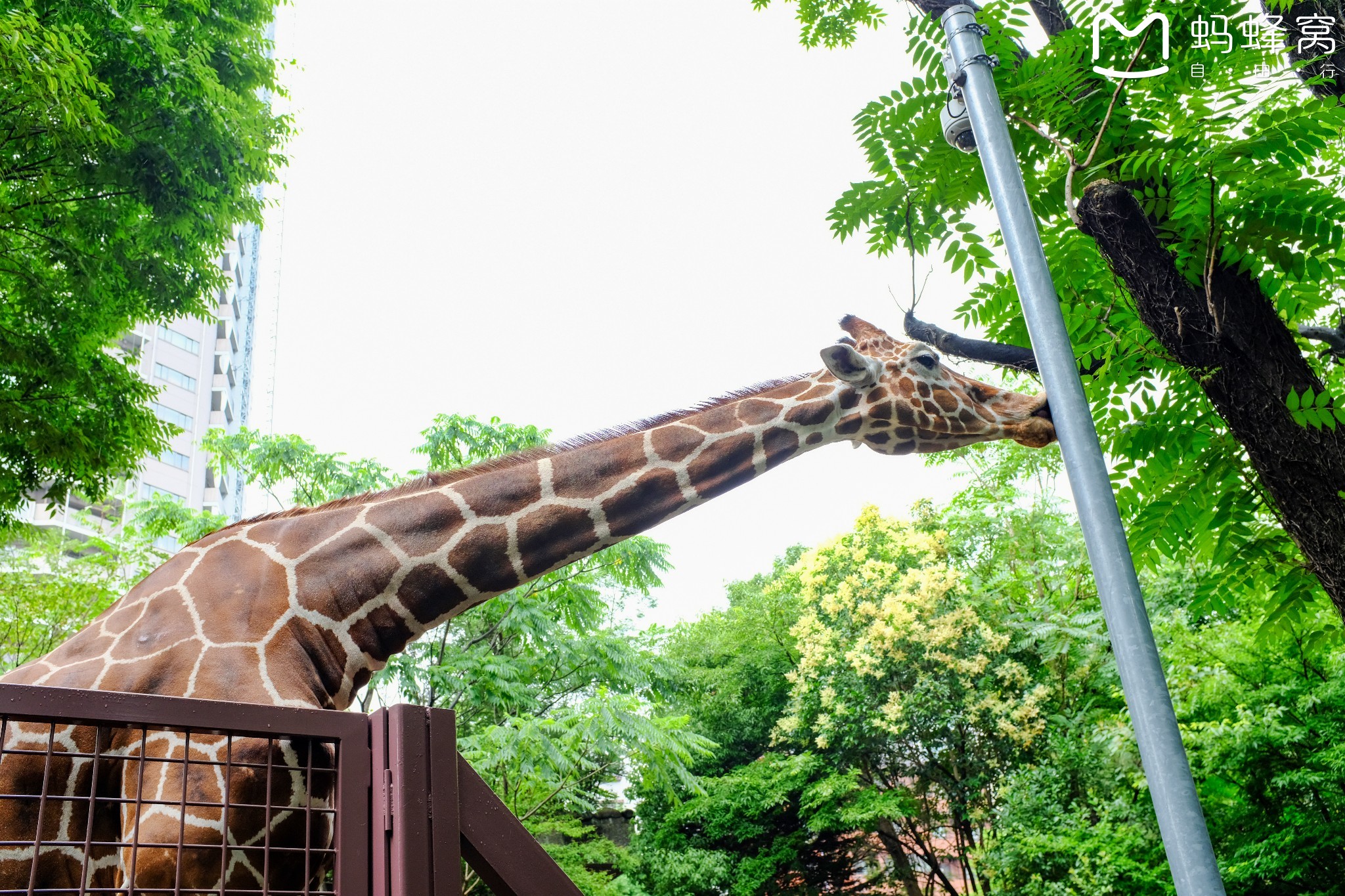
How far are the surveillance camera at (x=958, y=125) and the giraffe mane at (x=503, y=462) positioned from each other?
1474 mm

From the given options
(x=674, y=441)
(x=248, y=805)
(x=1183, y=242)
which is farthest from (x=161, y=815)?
(x=1183, y=242)

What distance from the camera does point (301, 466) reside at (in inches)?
477

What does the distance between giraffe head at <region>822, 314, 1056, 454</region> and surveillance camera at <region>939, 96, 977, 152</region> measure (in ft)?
3.80

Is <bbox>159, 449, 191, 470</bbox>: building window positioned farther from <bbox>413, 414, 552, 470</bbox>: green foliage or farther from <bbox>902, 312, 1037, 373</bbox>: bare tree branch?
<bbox>902, 312, 1037, 373</bbox>: bare tree branch

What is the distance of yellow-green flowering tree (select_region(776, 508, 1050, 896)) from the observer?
1590cm

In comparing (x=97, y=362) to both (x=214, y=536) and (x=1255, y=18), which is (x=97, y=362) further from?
(x=1255, y=18)

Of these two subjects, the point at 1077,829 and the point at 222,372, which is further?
the point at 222,372

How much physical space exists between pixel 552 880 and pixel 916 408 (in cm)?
324

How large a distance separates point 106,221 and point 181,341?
39.8m

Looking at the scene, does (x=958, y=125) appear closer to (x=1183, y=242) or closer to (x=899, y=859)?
(x=1183, y=242)

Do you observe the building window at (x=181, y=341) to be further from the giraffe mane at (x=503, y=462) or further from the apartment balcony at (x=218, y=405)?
the giraffe mane at (x=503, y=462)

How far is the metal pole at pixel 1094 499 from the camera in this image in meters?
2.37

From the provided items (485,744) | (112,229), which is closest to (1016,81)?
(112,229)

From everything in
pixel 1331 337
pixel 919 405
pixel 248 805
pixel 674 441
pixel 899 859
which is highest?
pixel 1331 337
